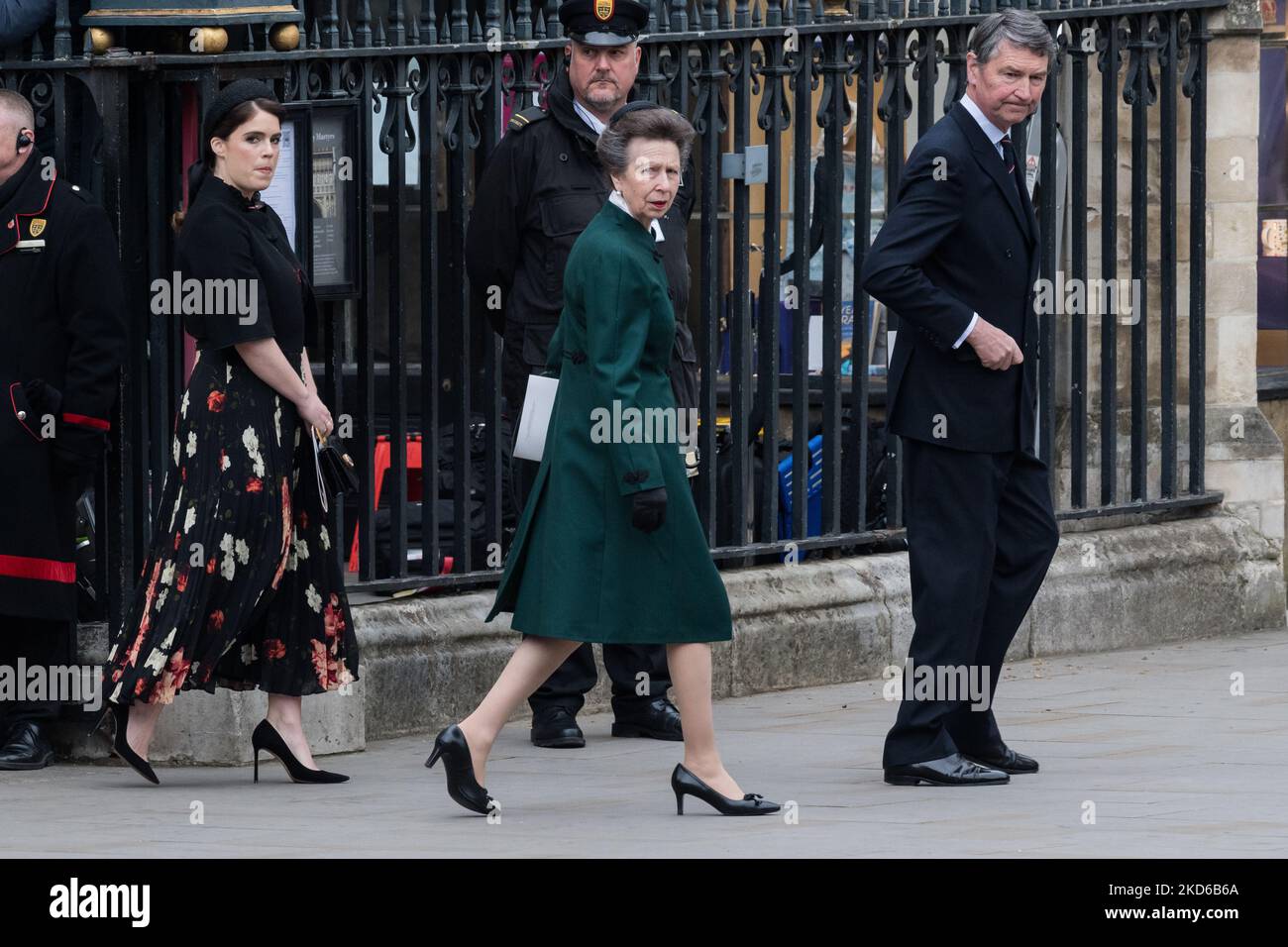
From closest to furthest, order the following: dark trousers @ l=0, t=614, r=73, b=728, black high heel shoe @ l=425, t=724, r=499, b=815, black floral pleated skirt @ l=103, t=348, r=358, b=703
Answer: black high heel shoe @ l=425, t=724, r=499, b=815, black floral pleated skirt @ l=103, t=348, r=358, b=703, dark trousers @ l=0, t=614, r=73, b=728

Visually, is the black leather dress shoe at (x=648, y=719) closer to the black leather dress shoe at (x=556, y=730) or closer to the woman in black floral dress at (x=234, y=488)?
the black leather dress shoe at (x=556, y=730)

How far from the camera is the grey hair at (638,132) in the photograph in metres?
7.02

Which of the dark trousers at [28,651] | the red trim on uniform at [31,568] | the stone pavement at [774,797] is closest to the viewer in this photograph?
the stone pavement at [774,797]

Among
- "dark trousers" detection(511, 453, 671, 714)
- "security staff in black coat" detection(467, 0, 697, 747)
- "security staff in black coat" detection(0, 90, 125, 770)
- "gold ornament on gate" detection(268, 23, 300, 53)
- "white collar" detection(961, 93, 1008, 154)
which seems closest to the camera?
"white collar" detection(961, 93, 1008, 154)

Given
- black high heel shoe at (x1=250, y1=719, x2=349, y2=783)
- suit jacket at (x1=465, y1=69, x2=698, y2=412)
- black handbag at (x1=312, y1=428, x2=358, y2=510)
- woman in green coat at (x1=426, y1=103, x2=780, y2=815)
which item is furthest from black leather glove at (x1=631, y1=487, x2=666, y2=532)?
suit jacket at (x1=465, y1=69, x2=698, y2=412)

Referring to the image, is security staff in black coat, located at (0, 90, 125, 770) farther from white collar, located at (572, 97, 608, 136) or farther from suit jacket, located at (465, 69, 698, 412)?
white collar, located at (572, 97, 608, 136)

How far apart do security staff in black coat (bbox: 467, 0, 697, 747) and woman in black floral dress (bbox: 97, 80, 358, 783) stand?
3.10ft

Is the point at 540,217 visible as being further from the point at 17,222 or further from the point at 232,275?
the point at 17,222

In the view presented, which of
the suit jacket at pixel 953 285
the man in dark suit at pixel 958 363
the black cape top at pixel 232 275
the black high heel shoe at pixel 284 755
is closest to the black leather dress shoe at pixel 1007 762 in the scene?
the man in dark suit at pixel 958 363

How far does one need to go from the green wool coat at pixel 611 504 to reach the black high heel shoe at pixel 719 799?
353 millimetres

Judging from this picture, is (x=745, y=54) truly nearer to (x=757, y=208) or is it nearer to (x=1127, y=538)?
(x=757, y=208)

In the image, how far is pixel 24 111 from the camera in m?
8.12

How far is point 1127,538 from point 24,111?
16.3ft

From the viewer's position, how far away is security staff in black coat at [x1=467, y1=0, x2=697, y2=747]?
850 cm
